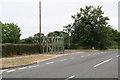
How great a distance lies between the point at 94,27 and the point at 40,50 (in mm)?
36564

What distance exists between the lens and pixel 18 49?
3594cm

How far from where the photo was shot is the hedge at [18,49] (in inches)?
1270

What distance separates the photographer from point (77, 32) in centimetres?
7881

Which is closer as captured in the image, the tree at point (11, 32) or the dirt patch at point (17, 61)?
the dirt patch at point (17, 61)

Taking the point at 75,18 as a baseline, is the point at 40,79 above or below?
below

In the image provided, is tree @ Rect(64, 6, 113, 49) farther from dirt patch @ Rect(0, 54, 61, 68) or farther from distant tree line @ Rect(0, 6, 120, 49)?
dirt patch @ Rect(0, 54, 61, 68)

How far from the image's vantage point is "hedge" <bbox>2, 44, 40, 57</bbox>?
32.3 metres

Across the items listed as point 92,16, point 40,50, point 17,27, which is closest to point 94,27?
point 92,16

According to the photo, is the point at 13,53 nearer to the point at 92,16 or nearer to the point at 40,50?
the point at 40,50

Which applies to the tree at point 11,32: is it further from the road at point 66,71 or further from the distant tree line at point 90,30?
the road at point 66,71

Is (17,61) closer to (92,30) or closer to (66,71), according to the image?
(66,71)

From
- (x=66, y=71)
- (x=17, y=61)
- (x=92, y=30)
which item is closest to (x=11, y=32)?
(x=92, y=30)

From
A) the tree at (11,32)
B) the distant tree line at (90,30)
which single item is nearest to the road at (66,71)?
the distant tree line at (90,30)

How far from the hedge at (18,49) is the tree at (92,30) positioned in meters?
34.8
